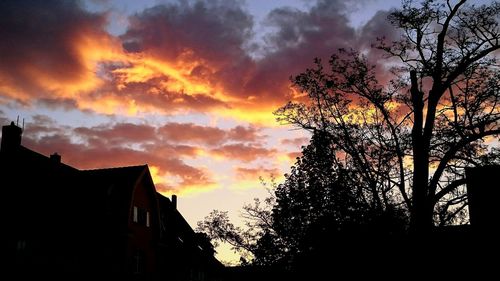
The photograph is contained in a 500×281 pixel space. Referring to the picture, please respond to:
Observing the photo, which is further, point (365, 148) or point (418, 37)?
point (365, 148)

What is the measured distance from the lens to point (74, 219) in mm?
29094

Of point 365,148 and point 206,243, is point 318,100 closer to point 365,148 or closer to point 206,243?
point 365,148

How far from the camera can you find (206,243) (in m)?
42.9

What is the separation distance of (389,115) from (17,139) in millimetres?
22796

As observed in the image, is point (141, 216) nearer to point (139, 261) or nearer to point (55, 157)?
point (139, 261)

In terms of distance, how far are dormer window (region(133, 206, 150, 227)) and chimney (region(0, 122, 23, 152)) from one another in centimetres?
875

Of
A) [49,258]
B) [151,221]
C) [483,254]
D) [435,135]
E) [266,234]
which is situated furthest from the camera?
[151,221]

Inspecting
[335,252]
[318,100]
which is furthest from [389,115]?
[335,252]

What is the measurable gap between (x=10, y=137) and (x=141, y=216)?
399 inches

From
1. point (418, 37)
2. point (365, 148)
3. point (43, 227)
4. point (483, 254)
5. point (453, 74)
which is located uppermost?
point (418, 37)

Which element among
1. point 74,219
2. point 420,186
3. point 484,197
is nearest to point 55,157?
point 74,219

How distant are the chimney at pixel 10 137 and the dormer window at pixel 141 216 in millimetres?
8752

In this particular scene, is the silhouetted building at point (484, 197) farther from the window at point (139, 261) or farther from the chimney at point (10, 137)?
the chimney at point (10, 137)

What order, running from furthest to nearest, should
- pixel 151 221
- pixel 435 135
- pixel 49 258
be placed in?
pixel 151 221, pixel 49 258, pixel 435 135
